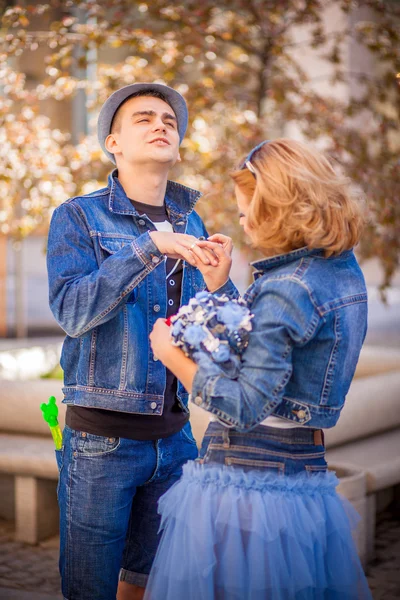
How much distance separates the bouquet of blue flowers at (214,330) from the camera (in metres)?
1.89

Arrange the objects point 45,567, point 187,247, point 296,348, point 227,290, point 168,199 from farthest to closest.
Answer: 1. point 45,567
2. point 168,199
3. point 227,290
4. point 187,247
5. point 296,348

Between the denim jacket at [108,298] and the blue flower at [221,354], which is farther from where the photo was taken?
the denim jacket at [108,298]

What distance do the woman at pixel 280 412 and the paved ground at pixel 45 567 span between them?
1708 millimetres

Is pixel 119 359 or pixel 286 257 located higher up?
pixel 286 257

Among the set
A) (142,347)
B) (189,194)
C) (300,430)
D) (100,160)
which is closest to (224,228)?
(100,160)

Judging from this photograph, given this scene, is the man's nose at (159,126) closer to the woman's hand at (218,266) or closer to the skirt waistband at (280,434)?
the woman's hand at (218,266)

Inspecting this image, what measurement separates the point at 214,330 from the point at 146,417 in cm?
60

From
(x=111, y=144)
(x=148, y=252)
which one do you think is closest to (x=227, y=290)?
(x=148, y=252)

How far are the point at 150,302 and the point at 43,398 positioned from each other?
2407mm

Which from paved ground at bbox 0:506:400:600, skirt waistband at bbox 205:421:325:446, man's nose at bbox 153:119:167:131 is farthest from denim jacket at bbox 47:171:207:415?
paved ground at bbox 0:506:400:600

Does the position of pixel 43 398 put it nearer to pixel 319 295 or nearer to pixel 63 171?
pixel 63 171

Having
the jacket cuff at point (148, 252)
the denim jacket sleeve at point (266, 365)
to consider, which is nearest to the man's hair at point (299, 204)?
the denim jacket sleeve at point (266, 365)

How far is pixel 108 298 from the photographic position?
222 centimetres

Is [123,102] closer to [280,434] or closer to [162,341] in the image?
[162,341]
